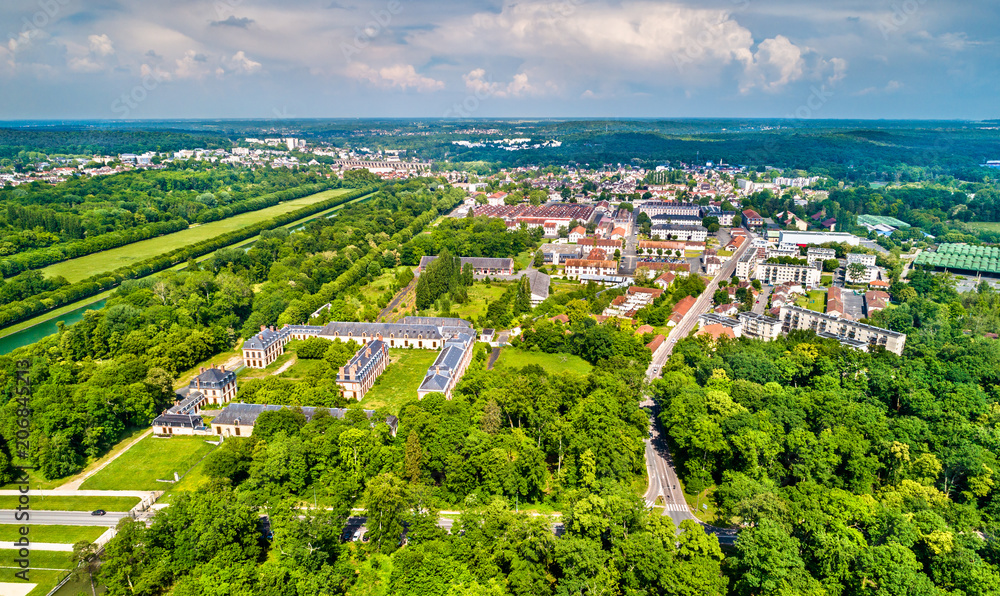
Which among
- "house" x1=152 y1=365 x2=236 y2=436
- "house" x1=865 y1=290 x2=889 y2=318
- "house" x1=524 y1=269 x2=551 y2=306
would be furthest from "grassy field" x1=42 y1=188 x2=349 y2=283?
"house" x1=865 y1=290 x2=889 y2=318

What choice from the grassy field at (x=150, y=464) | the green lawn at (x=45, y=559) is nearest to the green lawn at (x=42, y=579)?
the green lawn at (x=45, y=559)

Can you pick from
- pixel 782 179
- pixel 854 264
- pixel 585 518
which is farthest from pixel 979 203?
pixel 585 518

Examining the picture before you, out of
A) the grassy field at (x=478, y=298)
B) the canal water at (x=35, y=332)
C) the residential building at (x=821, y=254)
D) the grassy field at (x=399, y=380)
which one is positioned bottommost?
the grassy field at (x=399, y=380)

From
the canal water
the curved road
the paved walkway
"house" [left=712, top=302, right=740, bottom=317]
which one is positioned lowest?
the paved walkway

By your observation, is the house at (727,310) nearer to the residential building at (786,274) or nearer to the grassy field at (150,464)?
the residential building at (786,274)

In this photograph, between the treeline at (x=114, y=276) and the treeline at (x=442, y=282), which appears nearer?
the treeline at (x=114, y=276)

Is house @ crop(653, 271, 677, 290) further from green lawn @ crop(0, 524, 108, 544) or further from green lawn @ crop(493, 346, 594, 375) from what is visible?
green lawn @ crop(0, 524, 108, 544)

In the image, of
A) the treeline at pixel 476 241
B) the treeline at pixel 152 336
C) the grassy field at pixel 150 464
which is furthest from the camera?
the treeline at pixel 476 241

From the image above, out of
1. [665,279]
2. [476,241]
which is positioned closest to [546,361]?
[665,279]
